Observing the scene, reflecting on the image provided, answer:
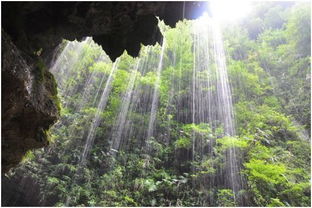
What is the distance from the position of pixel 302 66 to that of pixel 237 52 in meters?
5.08

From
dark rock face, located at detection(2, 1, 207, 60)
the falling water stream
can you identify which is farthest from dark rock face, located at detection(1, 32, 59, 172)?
the falling water stream

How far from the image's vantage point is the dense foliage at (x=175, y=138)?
10.9m

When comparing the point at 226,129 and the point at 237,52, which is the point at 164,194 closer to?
the point at 226,129

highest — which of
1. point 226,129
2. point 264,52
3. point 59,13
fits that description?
point 264,52

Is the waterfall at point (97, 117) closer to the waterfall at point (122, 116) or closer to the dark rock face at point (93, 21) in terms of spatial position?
the waterfall at point (122, 116)

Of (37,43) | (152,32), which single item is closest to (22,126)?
(37,43)

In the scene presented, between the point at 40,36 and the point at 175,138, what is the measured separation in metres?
10.9

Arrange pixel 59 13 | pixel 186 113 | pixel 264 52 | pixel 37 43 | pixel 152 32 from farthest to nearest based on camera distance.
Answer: pixel 264 52 → pixel 186 113 → pixel 152 32 → pixel 37 43 → pixel 59 13

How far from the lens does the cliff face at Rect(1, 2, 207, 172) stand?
339cm

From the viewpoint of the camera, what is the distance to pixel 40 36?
4328 mm

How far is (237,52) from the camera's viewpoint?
22.0 meters

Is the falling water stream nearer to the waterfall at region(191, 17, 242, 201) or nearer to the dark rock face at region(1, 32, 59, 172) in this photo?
the waterfall at region(191, 17, 242, 201)

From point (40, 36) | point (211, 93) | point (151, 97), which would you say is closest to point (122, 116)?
point (151, 97)

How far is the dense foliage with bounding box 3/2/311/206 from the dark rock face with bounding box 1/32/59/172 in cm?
694
